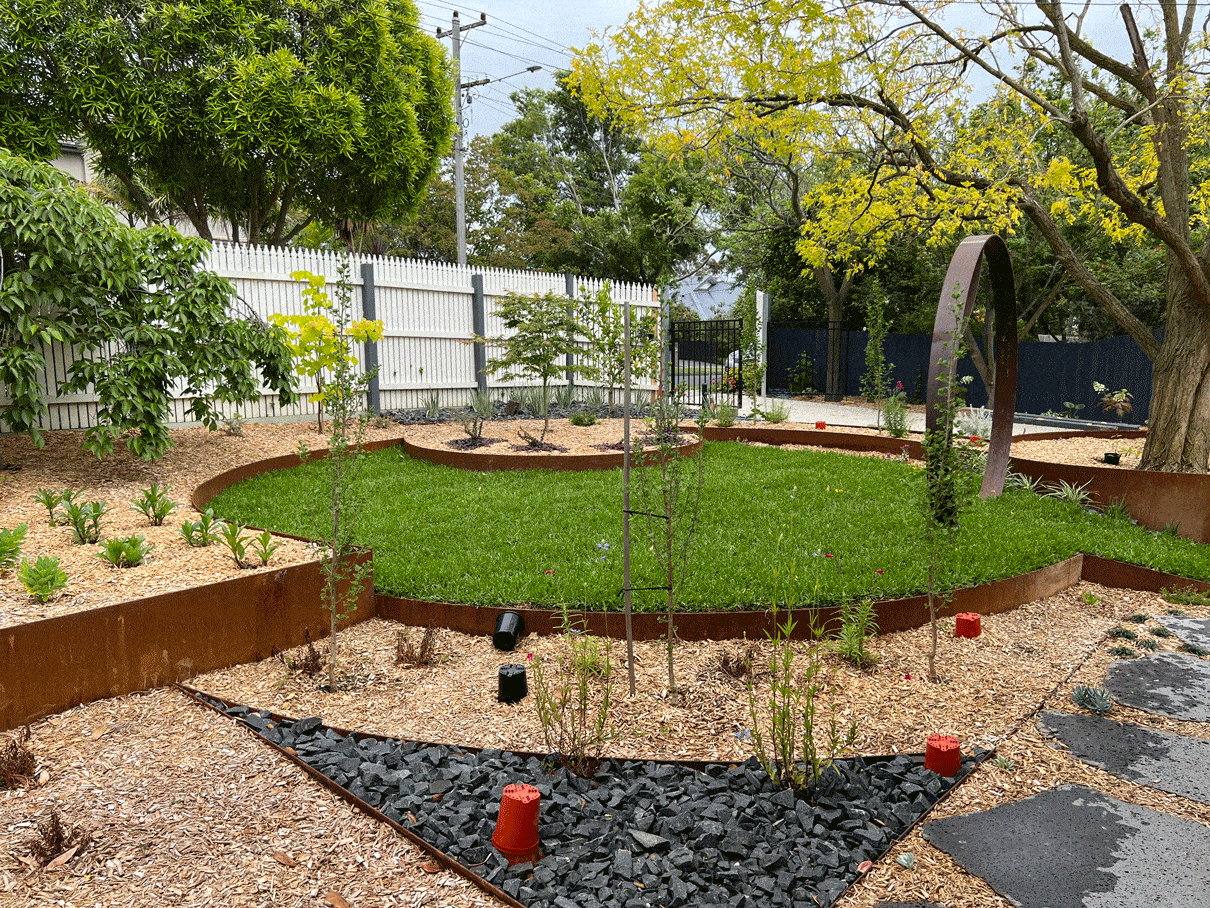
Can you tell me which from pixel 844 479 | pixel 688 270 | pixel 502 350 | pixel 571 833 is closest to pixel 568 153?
pixel 688 270

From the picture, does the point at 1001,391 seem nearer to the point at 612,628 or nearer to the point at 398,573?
the point at 612,628

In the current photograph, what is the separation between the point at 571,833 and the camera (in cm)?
220

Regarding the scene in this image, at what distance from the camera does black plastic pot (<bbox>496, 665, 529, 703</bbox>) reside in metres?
2.96

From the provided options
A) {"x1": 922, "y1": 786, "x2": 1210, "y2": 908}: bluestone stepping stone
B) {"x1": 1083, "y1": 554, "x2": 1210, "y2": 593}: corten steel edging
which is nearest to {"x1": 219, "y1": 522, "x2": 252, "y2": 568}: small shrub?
{"x1": 922, "y1": 786, "x2": 1210, "y2": 908}: bluestone stepping stone

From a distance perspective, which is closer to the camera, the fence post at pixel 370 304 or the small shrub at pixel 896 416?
the small shrub at pixel 896 416

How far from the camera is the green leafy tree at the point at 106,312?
5.03 metres

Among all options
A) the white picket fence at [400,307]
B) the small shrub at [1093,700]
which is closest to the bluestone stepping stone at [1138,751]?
the small shrub at [1093,700]

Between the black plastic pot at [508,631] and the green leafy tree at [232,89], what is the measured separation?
31.2 feet

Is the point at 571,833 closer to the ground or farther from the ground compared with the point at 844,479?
closer to the ground

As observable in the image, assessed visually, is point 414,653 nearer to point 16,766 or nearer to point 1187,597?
point 16,766

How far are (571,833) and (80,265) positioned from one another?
17.3ft

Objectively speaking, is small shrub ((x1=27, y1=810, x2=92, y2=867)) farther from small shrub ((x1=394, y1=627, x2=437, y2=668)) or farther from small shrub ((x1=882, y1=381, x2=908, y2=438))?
small shrub ((x1=882, y1=381, x2=908, y2=438))

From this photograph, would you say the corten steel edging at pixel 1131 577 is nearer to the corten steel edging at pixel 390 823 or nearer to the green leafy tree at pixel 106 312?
the corten steel edging at pixel 390 823

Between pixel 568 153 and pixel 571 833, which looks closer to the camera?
pixel 571 833
